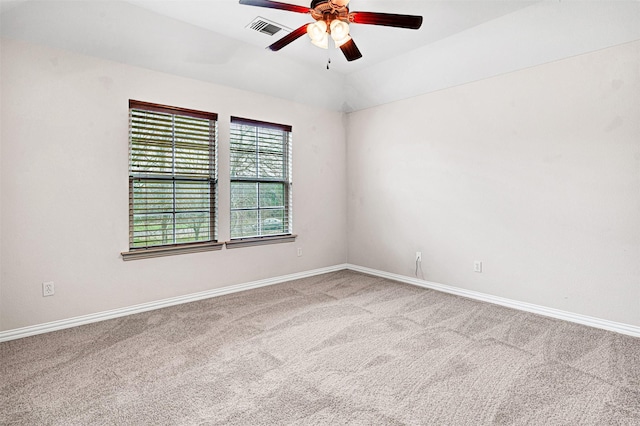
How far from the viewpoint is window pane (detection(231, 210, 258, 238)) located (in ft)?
13.9

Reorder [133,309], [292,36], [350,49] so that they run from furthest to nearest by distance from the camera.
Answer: [133,309], [350,49], [292,36]

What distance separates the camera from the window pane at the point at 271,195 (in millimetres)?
4500

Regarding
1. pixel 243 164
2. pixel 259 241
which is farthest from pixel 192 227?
pixel 243 164

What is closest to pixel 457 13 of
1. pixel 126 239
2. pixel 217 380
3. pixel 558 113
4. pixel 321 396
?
pixel 558 113

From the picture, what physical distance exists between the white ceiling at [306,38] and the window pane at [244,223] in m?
1.55

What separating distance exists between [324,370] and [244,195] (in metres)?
2.55

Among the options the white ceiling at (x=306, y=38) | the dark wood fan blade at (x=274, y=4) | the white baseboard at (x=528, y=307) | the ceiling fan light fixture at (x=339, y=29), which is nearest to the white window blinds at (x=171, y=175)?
the white ceiling at (x=306, y=38)

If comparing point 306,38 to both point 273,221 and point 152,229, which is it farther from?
point 152,229

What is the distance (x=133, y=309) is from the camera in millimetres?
3430

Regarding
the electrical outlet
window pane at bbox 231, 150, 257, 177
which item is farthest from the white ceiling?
the electrical outlet

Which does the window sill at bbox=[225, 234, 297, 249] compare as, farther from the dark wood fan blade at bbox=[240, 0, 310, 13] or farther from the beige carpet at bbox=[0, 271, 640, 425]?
the dark wood fan blade at bbox=[240, 0, 310, 13]

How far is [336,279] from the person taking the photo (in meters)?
4.78

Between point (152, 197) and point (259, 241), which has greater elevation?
point (152, 197)

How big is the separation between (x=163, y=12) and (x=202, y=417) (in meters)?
3.22
